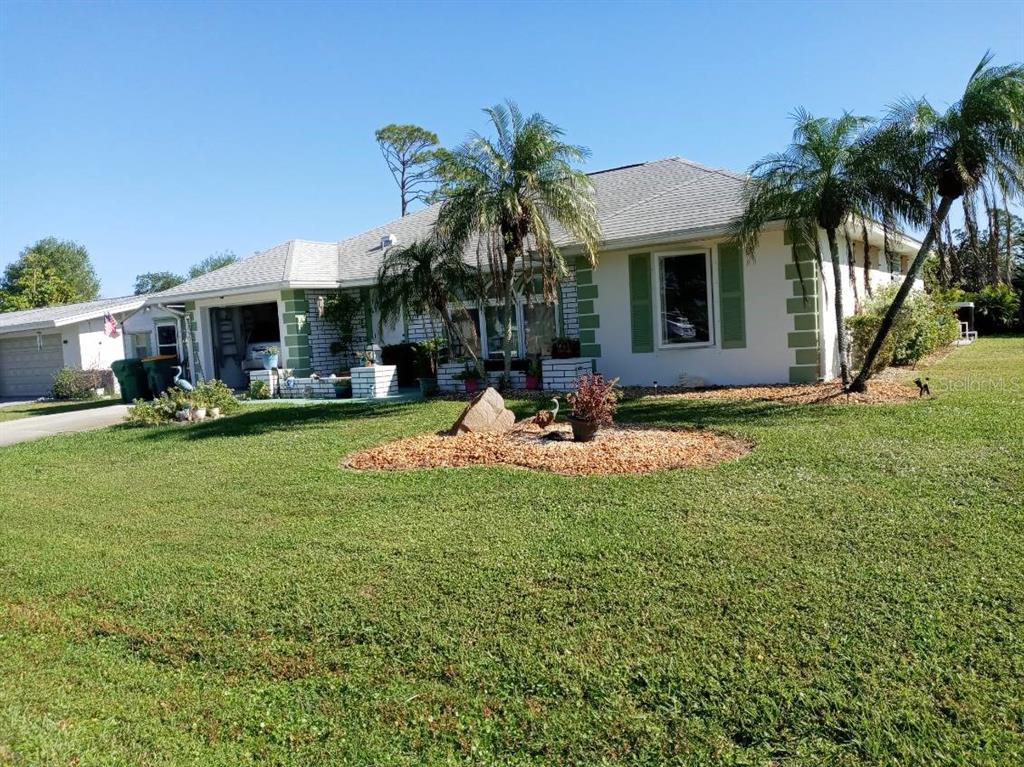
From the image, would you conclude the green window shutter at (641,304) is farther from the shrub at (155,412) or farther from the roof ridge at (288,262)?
the shrub at (155,412)

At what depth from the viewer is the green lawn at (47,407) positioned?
19938mm

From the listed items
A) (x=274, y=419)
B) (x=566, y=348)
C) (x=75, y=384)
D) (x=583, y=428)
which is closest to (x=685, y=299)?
(x=566, y=348)

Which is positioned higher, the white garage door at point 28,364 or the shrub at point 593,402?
the white garage door at point 28,364

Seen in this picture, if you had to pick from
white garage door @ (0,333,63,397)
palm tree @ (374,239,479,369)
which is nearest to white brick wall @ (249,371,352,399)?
palm tree @ (374,239,479,369)

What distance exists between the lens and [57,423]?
16.4 m

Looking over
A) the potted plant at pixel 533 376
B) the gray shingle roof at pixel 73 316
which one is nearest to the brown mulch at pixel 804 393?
the potted plant at pixel 533 376

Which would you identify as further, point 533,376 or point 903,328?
point 533,376

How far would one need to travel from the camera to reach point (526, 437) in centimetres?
952

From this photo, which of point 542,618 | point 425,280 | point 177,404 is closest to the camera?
point 542,618

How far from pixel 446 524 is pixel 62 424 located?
1335 centimetres

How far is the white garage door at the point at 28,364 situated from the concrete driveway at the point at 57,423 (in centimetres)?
1079

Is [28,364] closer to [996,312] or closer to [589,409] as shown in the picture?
[589,409]

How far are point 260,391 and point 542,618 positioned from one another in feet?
51.4

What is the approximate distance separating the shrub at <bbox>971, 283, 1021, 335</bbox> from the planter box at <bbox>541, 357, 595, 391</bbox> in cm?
2123
